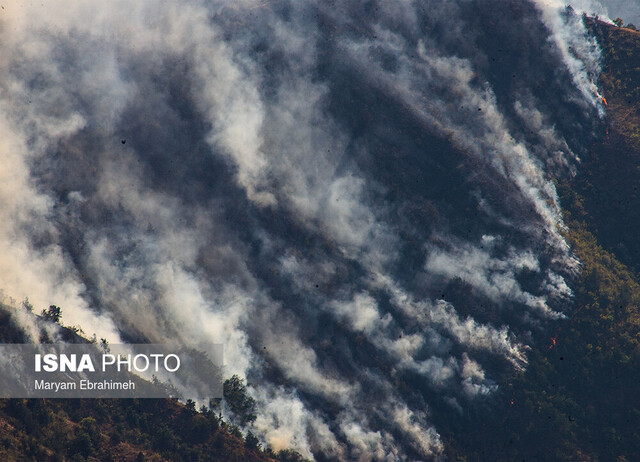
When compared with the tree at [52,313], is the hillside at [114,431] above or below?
below

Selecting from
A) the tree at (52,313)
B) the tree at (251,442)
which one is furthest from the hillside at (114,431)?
the tree at (52,313)

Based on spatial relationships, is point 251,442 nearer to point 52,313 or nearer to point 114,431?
point 114,431

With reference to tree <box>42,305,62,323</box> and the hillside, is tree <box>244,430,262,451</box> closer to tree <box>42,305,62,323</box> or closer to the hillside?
the hillside

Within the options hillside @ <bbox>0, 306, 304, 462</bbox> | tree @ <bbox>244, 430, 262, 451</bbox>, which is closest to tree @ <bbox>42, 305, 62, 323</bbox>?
hillside @ <bbox>0, 306, 304, 462</bbox>

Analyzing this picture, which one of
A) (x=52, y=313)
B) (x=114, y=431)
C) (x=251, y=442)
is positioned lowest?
(x=251, y=442)

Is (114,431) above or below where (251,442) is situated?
above

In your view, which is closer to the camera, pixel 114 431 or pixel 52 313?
pixel 114 431

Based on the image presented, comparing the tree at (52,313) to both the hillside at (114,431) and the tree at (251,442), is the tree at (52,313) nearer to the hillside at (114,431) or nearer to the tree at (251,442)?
the hillside at (114,431)

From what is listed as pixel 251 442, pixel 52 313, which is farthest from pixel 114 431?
pixel 52 313
